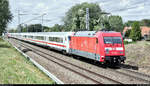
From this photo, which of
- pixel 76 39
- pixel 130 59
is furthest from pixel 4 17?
pixel 130 59

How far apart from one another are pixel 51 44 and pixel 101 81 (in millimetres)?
20729

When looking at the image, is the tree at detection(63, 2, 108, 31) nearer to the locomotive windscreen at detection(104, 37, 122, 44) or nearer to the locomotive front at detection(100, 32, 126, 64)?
the locomotive windscreen at detection(104, 37, 122, 44)

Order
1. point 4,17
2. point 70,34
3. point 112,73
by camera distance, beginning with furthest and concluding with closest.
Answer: point 4,17 < point 70,34 < point 112,73

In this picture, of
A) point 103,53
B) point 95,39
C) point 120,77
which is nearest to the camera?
point 120,77

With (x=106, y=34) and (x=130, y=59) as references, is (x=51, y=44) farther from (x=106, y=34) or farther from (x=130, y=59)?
(x=106, y=34)

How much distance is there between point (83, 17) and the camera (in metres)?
49.6

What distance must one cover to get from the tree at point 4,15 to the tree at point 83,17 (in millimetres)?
14828

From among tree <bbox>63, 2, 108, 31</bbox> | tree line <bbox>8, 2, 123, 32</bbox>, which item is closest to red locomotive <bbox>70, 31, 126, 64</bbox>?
tree line <bbox>8, 2, 123, 32</bbox>

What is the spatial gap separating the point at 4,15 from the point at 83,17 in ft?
65.7

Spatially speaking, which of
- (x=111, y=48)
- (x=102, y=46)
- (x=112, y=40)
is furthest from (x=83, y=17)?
(x=102, y=46)

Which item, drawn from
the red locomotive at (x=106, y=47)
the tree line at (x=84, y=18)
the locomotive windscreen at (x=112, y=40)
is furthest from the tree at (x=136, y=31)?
the locomotive windscreen at (x=112, y=40)

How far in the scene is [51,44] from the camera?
105 ft

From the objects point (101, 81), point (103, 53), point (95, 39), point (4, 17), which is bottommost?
point (101, 81)

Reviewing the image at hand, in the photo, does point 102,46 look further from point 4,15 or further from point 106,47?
point 4,15
